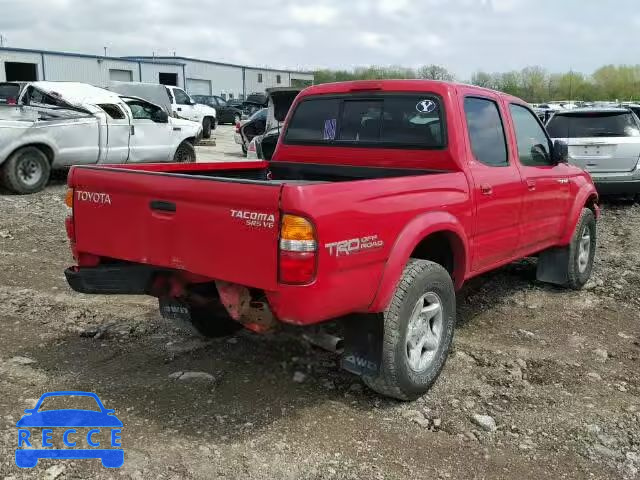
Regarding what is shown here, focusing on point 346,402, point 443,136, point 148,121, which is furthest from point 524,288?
point 148,121

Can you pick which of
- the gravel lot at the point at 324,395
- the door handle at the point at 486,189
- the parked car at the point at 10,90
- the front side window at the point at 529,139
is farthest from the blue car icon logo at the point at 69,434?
the parked car at the point at 10,90

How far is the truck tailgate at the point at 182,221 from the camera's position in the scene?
10.2 ft

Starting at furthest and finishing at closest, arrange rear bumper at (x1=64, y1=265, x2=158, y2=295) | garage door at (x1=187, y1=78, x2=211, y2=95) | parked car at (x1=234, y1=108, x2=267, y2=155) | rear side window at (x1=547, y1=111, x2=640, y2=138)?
garage door at (x1=187, y1=78, x2=211, y2=95) → parked car at (x1=234, y1=108, x2=267, y2=155) → rear side window at (x1=547, y1=111, x2=640, y2=138) → rear bumper at (x1=64, y1=265, x2=158, y2=295)

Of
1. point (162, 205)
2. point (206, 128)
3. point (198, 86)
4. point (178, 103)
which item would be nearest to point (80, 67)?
point (198, 86)

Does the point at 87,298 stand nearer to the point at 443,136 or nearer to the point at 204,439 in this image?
the point at 204,439

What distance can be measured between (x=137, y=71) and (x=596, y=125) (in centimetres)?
4287

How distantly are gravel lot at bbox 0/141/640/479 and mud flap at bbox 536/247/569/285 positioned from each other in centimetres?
25

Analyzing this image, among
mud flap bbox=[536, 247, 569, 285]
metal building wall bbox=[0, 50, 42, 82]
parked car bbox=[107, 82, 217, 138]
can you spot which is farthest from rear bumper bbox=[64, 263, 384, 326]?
metal building wall bbox=[0, 50, 42, 82]

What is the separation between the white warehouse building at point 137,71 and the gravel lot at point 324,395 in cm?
2378

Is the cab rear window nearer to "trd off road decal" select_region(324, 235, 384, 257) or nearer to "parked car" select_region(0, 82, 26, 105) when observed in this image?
"trd off road decal" select_region(324, 235, 384, 257)

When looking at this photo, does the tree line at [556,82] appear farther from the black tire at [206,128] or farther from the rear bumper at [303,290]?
the rear bumper at [303,290]

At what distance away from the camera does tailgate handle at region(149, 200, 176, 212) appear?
341cm

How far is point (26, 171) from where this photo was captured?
10.4 m

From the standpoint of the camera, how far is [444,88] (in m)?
4.53
